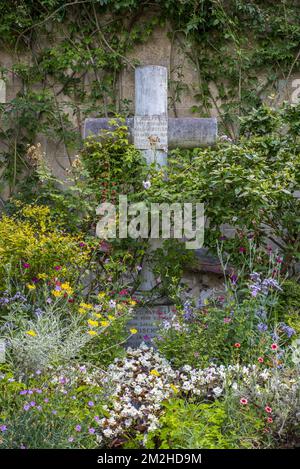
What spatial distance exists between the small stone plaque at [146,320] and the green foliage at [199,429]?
1.29 m

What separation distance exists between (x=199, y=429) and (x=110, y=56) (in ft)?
13.7

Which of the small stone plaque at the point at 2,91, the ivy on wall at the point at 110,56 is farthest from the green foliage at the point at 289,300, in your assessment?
the small stone plaque at the point at 2,91

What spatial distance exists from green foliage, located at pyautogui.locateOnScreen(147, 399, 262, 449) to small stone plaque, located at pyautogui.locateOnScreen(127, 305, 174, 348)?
129 centimetres

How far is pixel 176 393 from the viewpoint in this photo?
3.03 metres

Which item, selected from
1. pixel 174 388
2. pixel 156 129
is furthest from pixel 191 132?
pixel 174 388

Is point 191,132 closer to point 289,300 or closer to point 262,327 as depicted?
Answer: point 289,300

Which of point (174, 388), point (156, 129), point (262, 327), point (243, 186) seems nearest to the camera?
point (174, 388)

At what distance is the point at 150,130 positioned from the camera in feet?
14.9

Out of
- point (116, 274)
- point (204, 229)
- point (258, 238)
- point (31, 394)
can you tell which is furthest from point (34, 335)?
point (258, 238)

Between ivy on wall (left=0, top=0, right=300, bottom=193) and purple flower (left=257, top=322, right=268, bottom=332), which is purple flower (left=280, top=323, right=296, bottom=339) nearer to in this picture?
purple flower (left=257, top=322, right=268, bottom=332)

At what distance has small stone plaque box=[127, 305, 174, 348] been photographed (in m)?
4.24

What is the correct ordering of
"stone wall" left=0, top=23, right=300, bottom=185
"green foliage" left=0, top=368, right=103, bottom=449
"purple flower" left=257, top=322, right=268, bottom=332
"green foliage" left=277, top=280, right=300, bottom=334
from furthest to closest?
"stone wall" left=0, top=23, right=300, bottom=185 → "green foliage" left=277, top=280, right=300, bottom=334 → "purple flower" left=257, top=322, right=268, bottom=332 → "green foliage" left=0, top=368, right=103, bottom=449

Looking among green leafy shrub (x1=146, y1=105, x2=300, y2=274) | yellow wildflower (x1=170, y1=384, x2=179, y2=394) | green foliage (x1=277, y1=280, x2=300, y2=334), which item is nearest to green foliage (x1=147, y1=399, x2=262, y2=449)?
yellow wildflower (x1=170, y1=384, x2=179, y2=394)
